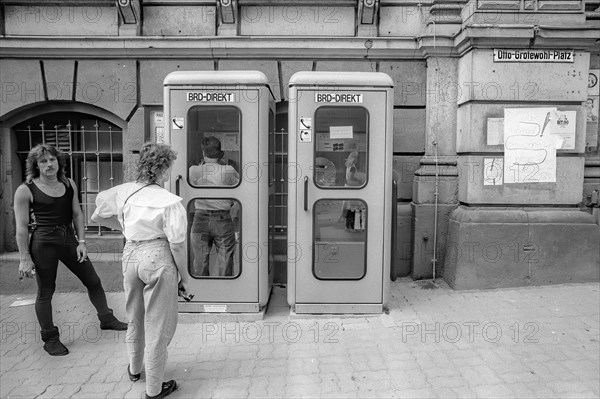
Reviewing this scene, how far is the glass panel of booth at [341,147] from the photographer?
14.4ft

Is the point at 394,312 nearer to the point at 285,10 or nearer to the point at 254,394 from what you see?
the point at 254,394

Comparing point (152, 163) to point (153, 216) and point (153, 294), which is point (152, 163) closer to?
point (153, 216)

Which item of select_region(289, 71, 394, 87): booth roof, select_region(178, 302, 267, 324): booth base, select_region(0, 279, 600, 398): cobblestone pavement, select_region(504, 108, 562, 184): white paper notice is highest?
select_region(289, 71, 394, 87): booth roof

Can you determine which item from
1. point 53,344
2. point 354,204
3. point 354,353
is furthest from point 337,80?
point 53,344

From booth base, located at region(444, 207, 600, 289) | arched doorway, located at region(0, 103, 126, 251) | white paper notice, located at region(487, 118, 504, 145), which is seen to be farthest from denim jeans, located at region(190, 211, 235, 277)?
white paper notice, located at region(487, 118, 504, 145)

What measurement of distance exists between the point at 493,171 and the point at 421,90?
1.34m

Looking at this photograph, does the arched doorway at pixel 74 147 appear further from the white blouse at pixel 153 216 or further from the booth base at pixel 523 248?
the booth base at pixel 523 248

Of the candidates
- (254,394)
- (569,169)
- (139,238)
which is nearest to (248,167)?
(139,238)

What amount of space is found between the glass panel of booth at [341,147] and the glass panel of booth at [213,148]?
0.77 m

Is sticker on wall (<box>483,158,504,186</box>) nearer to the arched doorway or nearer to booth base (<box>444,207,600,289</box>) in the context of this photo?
booth base (<box>444,207,600,289</box>)

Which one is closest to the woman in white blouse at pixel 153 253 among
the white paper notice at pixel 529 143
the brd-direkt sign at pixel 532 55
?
the white paper notice at pixel 529 143

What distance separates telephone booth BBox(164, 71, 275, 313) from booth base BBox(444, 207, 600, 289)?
7.80 ft

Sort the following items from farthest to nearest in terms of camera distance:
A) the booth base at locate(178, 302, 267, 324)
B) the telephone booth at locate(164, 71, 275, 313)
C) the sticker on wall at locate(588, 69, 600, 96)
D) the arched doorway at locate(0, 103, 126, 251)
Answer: the arched doorway at locate(0, 103, 126, 251) → the sticker on wall at locate(588, 69, 600, 96) → the booth base at locate(178, 302, 267, 324) → the telephone booth at locate(164, 71, 275, 313)

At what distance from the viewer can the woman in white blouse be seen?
2998 millimetres
